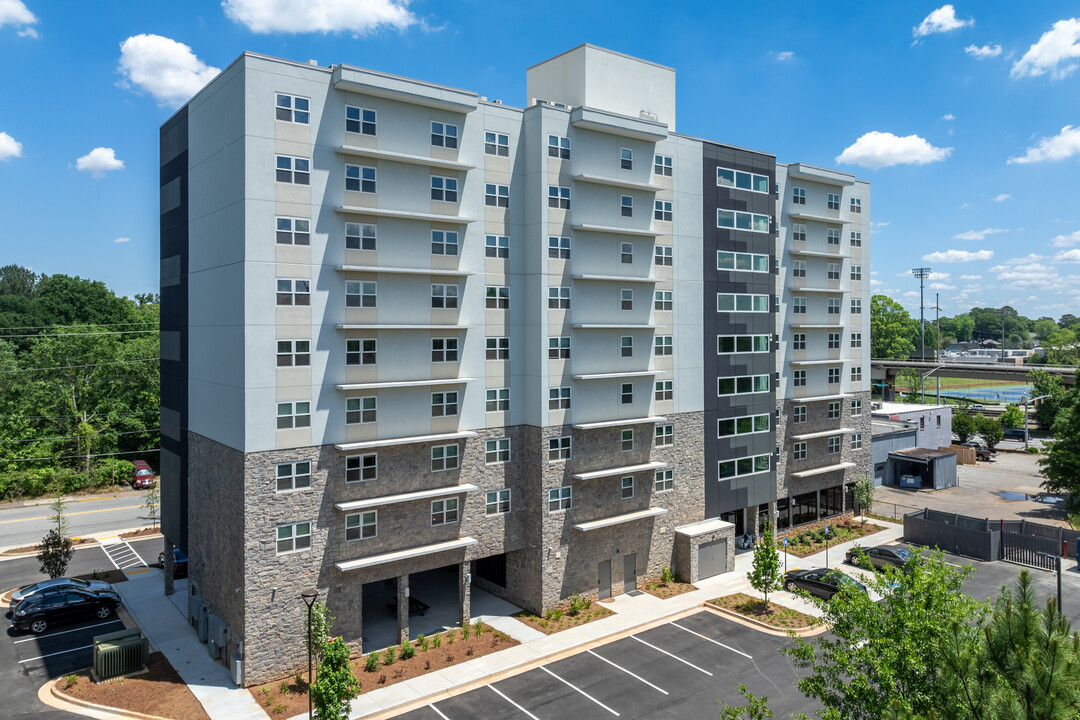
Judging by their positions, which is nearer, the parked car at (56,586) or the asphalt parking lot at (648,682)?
the asphalt parking lot at (648,682)

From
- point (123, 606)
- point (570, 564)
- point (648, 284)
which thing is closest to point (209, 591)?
point (123, 606)

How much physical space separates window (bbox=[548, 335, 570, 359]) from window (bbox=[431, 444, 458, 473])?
651 centimetres

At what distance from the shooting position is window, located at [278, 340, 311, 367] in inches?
1049

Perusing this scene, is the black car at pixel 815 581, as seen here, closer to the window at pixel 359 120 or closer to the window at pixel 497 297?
the window at pixel 497 297

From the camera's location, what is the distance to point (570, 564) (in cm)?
3369

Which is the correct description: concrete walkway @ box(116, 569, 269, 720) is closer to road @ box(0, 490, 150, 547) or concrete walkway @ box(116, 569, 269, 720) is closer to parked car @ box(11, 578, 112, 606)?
parked car @ box(11, 578, 112, 606)

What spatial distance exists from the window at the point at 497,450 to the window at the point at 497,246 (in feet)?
28.9

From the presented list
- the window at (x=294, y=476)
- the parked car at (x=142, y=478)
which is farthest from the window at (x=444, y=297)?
the parked car at (x=142, y=478)

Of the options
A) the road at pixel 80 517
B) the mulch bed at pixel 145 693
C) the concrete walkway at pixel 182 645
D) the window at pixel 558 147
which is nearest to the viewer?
the mulch bed at pixel 145 693

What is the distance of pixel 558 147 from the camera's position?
1300 inches

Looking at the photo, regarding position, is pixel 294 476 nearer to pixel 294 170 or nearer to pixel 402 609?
pixel 402 609

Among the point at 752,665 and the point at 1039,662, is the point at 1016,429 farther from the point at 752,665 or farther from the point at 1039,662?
the point at 1039,662

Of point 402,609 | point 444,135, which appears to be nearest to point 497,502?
point 402,609

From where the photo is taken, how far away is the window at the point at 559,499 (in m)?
32.9
